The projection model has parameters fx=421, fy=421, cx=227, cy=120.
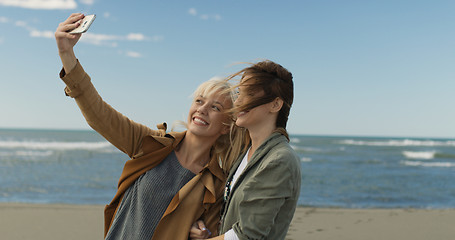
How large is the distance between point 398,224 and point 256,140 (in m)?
5.68

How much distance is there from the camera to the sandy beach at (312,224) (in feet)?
19.5

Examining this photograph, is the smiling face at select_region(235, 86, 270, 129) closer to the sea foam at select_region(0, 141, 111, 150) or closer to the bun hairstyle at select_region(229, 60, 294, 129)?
the bun hairstyle at select_region(229, 60, 294, 129)

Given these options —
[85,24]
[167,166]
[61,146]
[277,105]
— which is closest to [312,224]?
[167,166]

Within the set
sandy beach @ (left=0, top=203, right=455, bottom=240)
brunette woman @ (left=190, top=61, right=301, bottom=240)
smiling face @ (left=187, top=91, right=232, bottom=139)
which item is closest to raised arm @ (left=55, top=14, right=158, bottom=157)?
smiling face @ (left=187, top=91, right=232, bottom=139)

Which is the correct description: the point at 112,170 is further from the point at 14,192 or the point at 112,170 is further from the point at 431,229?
the point at 431,229

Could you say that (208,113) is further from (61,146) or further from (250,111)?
(61,146)

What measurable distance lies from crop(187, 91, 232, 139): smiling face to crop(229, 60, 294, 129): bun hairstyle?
1.25ft

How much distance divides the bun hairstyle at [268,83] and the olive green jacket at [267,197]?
205 mm

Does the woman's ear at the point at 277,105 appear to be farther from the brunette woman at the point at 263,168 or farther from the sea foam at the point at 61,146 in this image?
the sea foam at the point at 61,146

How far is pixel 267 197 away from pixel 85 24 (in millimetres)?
1091

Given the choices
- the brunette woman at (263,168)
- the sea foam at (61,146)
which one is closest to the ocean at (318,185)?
the brunette woman at (263,168)

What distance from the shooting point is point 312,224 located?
259 inches

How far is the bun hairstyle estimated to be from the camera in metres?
1.86

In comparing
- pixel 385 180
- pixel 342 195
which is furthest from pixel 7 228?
pixel 385 180
